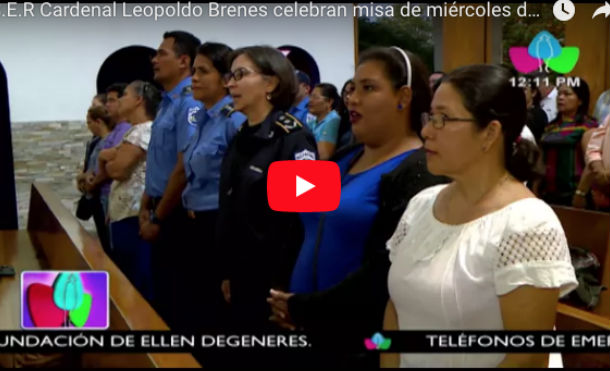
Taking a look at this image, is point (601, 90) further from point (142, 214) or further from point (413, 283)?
point (142, 214)

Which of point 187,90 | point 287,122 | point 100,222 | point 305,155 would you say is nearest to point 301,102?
point 287,122

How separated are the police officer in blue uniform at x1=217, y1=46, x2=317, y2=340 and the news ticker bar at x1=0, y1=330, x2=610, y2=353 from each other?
0.68 ft

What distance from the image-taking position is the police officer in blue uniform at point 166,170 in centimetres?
122

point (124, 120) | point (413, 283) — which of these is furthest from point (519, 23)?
point (124, 120)

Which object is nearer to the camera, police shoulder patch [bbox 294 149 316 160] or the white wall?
the white wall

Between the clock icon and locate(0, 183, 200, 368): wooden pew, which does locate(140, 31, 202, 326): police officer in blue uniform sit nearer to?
locate(0, 183, 200, 368): wooden pew

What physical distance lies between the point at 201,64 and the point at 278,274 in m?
0.30

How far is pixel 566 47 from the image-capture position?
0.80 metres

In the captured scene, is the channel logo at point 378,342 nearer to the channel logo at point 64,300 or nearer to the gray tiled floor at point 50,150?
the channel logo at point 64,300

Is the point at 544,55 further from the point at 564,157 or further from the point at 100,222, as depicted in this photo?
the point at 100,222

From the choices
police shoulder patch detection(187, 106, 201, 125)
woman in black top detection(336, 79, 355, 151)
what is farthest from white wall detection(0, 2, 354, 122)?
police shoulder patch detection(187, 106, 201, 125)

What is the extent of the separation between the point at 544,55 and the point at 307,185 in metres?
0.27

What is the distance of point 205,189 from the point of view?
1.35 meters

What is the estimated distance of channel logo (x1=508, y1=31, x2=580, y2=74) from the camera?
0.80 metres
